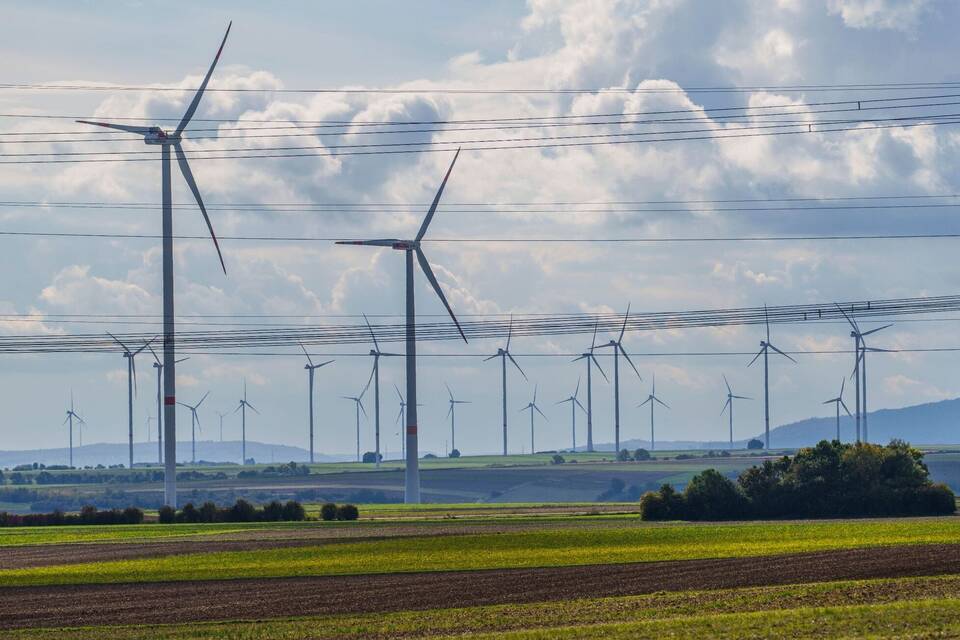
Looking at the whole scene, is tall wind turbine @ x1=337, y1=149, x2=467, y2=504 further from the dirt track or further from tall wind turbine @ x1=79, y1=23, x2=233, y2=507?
the dirt track

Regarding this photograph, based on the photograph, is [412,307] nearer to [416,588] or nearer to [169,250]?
[169,250]

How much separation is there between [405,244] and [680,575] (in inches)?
5120

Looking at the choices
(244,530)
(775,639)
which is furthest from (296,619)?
(244,530)

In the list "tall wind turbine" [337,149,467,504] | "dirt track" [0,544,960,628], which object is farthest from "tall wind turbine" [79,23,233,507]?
"dirt track" [0,544,960,628]

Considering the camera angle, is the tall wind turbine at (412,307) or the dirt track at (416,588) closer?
the dirt track at (416,588)

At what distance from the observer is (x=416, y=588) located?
7150cm

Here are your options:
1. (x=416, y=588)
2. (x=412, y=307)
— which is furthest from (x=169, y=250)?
(x=416, y=588)

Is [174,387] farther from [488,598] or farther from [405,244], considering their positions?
[488,598]

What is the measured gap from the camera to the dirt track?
63531 millimetres

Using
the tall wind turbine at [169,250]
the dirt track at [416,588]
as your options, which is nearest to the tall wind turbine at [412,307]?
the tall wind turbine at [169,250]

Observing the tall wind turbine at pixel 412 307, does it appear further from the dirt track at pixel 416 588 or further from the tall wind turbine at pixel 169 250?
the dirt track at pixel 416 588

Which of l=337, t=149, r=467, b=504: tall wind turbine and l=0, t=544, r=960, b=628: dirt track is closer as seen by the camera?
l=0, t=544, r=960, b=628: dirt track

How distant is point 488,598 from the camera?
65688 millimetres

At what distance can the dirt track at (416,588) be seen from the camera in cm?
6353
